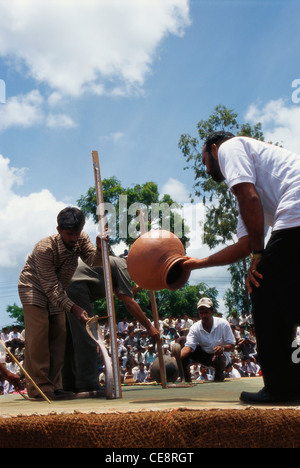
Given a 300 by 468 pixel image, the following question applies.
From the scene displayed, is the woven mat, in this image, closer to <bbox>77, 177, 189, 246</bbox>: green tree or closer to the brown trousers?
the brown trousers

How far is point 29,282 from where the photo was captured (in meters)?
4.61

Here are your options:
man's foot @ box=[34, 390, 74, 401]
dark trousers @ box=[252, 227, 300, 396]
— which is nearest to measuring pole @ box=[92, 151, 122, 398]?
man's foot @ box=[34, 390, 74, 401]

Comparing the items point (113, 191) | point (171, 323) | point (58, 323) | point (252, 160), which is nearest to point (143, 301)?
point (113, 191)

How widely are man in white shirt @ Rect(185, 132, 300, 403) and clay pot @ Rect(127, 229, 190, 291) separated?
1.31ft

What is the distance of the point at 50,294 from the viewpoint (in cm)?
434

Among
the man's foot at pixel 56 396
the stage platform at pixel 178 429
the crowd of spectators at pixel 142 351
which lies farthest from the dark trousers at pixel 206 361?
the crowd of spectators at pixel 142 351

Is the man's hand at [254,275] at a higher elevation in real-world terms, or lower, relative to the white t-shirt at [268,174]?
lower

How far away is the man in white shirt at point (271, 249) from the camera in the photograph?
254cm

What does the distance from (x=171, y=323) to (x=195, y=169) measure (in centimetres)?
1053

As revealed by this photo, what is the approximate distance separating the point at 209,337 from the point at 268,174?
14.5ft

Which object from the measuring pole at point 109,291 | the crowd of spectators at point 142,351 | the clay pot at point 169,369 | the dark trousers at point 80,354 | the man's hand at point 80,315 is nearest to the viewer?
the measuring pole at point 109,291

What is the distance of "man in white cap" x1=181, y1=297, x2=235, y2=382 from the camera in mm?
6570

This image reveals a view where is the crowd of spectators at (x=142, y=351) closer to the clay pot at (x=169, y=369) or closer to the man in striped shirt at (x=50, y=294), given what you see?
the clay pot at (x=169, y=369)

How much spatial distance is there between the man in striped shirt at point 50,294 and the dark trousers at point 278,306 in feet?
6.48
